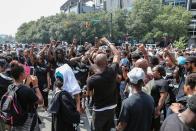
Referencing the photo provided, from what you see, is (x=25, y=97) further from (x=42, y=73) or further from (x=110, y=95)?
(x=42, y=73)

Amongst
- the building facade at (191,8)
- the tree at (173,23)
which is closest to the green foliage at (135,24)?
the tree at (173,23)

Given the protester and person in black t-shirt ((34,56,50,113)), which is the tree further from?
the protester

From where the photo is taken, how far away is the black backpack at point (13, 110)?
4844 mm

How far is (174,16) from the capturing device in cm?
6253

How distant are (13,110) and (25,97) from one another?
25cm

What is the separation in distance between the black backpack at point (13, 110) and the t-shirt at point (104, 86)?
1.41 metres

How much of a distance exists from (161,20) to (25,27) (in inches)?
1728

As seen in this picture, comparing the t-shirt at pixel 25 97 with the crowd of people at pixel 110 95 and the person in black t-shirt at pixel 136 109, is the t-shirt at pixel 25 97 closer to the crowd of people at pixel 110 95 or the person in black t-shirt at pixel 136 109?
the crowd of people at pixel 110 95

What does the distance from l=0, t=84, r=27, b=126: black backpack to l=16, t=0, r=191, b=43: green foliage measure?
55632 mm

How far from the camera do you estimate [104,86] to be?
19.6 ft

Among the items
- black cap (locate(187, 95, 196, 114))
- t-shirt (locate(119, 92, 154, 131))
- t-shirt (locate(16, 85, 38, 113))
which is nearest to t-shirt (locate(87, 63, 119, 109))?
t-shirt (locate(119, 92, 154, 131))

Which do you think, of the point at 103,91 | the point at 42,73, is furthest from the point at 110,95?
the point at 42,73

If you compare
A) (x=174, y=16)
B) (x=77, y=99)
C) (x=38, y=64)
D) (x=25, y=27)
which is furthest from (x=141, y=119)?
(x=25, y=27)

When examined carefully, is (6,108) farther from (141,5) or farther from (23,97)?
(141,5)
